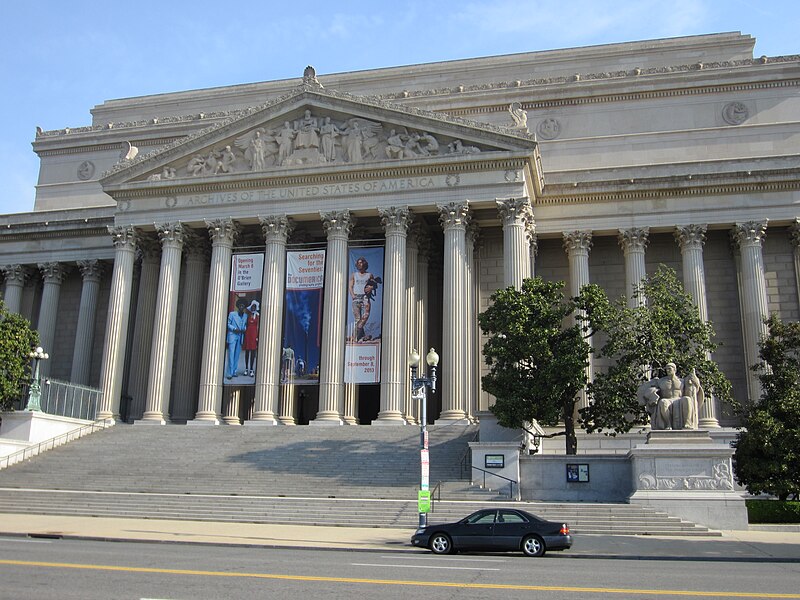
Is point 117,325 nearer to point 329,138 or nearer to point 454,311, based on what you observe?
point 329,138

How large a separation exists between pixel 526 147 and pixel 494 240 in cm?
735

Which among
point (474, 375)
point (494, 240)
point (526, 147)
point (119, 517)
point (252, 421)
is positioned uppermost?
point (526, 147)

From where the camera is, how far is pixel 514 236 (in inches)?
1582

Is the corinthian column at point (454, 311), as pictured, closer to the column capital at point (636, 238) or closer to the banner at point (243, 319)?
the column capital at point (636, 238)

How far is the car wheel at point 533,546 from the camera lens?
19.0 meters

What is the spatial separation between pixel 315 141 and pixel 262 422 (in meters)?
15.4

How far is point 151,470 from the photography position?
3391 centimetres

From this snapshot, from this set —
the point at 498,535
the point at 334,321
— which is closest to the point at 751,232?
the point at 334,321

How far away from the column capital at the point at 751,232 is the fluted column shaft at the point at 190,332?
99.4ft

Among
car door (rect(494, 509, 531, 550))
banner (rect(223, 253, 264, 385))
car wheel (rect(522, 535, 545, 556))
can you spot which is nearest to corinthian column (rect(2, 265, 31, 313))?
banner (rect(223, 253, 264, 385))

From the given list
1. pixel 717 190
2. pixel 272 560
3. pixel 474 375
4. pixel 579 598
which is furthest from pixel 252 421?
pixel 579 598

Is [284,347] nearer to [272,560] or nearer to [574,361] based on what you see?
[574,361]

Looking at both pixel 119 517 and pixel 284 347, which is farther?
pixel 284 347

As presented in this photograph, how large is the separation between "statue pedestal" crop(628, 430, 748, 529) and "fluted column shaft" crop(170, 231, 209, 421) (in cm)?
2715
